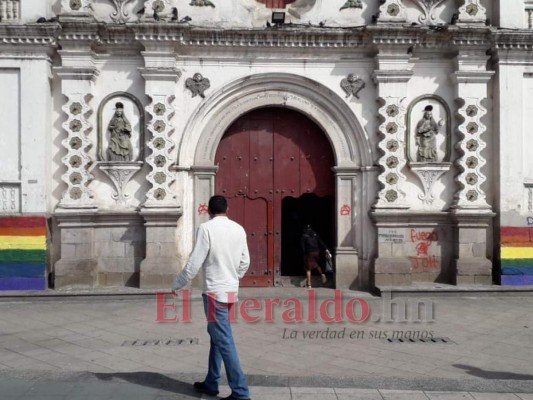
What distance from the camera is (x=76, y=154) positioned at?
31.1ft

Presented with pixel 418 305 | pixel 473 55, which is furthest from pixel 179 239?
pixel 473 55

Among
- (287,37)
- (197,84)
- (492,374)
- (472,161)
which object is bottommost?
(492,374)

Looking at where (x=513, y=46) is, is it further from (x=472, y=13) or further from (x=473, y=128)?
(x=473, y=128)

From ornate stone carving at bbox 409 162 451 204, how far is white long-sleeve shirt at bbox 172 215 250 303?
19.6 ft

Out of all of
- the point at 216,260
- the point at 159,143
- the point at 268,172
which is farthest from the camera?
the point at 268,172

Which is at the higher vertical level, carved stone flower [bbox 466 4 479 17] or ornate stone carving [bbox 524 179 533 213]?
carved stone flower [bbox 466 4 479 17]

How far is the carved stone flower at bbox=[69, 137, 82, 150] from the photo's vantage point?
9508 mm

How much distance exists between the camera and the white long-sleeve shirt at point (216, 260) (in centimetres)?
467

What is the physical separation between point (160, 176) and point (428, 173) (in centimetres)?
485

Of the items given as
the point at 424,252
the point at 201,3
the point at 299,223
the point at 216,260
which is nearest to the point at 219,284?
the point at 216,260

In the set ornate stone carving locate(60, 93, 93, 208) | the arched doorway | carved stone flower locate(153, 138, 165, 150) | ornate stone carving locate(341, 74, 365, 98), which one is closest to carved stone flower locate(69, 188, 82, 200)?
ornate stone carving locate(60, 93, 93, 208)

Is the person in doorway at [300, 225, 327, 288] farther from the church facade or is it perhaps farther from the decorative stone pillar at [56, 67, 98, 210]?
the decorative stone pillar at [56, 67, 98, 210]

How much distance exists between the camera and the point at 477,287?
9.50 m

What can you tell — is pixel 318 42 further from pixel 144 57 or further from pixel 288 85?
pixel 144 57
